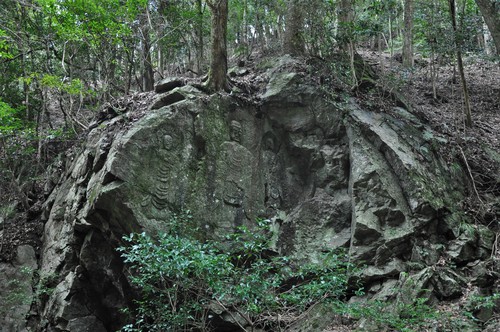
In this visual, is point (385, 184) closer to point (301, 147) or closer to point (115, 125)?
point (301, 147)

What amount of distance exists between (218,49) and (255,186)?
3.57 m

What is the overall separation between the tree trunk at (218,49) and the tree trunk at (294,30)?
8.51 feet

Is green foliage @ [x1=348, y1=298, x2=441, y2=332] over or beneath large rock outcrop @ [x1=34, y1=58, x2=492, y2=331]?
beneath

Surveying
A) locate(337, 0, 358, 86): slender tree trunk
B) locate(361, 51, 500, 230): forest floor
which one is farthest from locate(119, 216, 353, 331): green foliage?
locate(337, 0, 358, 86): slender tree trunk

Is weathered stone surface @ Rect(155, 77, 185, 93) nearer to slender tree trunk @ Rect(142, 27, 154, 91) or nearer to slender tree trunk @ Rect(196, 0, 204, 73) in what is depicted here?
slender tree trunk @ Rect(142, 27, 154, 91)

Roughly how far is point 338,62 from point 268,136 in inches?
122

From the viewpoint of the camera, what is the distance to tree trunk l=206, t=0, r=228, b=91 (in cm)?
1086

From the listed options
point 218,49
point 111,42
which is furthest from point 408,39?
point 111,42

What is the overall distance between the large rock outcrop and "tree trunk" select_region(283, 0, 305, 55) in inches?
67.3

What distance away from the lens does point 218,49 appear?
427 inches

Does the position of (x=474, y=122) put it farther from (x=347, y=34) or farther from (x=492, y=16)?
(x=492, y=16)

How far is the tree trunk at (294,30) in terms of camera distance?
1281 centimetres

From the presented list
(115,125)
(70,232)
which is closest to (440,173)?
(115,125)

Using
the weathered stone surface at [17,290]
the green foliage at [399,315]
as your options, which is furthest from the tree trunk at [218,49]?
the green foliage at [399,315]
